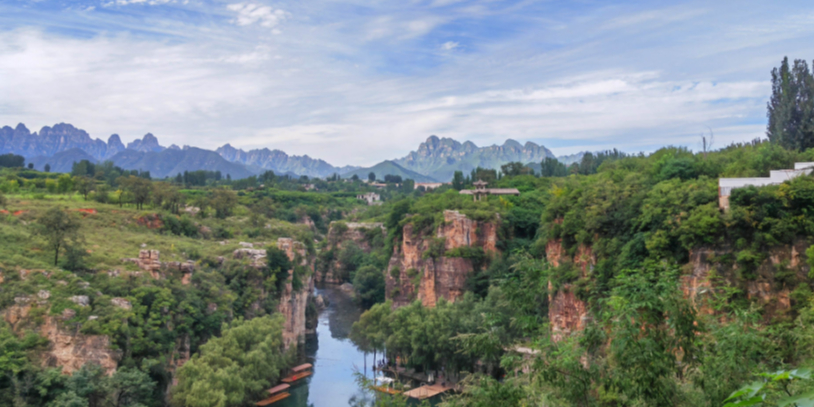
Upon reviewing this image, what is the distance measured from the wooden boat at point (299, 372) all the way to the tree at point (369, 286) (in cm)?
2413

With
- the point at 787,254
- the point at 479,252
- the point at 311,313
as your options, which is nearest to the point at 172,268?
the point at 311,313

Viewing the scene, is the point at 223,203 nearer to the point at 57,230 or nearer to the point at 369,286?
the point at 369,286

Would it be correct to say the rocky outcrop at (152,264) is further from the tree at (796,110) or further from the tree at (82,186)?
the tree at (796,110)

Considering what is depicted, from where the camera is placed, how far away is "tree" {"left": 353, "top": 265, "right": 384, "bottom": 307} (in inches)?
2655

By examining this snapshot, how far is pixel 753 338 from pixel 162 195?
5444 centimetres

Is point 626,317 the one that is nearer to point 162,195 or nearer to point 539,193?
point 162,195

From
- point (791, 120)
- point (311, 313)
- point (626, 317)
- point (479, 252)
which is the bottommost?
point (311, 313)

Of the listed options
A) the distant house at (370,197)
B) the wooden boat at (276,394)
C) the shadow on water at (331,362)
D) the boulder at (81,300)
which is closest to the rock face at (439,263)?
the shadow on water at (331,362)

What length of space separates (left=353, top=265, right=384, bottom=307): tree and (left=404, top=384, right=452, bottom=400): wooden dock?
28454 millimetres

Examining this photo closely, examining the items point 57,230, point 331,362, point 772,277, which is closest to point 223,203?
point 331,362

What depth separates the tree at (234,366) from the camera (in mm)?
28609

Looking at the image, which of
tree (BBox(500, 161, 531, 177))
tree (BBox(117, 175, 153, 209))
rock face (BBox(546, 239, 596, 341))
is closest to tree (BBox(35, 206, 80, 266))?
tree (BBox(117, 175, 153, 209))

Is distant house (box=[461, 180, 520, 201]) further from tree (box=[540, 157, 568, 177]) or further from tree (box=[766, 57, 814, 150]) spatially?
tree (box=[766, 57, 814, 150])

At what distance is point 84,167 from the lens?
9656 cm
